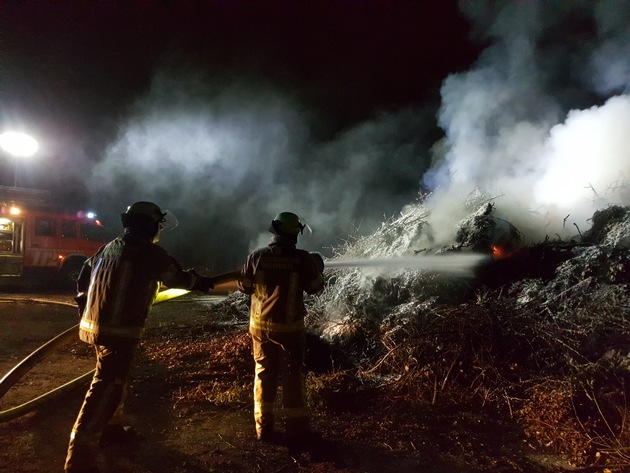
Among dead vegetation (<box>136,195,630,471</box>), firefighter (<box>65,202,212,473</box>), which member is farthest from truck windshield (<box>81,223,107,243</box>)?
firefighter (<box>65,202,212,473</box>)

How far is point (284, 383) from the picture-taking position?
10.5 feet

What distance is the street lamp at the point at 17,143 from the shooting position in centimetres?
1683

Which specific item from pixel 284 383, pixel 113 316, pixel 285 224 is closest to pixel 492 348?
pixel 284 383

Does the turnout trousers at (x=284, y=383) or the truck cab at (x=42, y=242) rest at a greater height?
the truck cab at (x=42, y=242)

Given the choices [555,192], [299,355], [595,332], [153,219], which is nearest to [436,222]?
[555,192]

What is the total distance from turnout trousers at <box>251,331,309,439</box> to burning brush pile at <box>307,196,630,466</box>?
1.11 meters

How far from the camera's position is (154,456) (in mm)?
2918

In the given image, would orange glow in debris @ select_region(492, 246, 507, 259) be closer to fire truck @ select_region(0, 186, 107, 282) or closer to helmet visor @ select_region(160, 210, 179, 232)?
helmet visor @ select_region(160, 210, 179, 232)

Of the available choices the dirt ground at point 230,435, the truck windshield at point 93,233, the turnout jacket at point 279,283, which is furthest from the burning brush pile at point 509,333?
the truck windshield at point 93,233

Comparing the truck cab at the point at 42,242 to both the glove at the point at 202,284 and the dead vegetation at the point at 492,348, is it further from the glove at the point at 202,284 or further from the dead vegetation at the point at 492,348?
the glove at the point at 202,284

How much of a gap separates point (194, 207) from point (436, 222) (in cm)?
1754

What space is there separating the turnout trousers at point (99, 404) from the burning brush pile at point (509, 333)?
222cm

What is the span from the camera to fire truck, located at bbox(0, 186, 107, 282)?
12125 millimetres

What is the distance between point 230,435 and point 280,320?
103 cm
